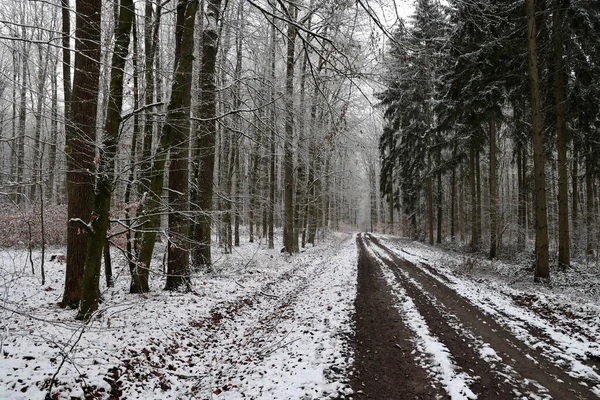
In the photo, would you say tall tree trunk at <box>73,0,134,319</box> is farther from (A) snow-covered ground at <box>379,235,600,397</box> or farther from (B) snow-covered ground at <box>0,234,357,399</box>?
(A) snow-covered ground at <box>379,235,600,397</box>

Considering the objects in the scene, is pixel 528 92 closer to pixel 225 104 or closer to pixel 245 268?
pixel 225 104

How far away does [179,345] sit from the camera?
5.39m

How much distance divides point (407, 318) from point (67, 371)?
5545 mm

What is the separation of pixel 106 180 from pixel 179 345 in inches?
112

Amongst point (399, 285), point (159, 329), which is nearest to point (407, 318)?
point (399, 285)

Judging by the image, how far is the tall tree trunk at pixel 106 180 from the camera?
5105mm

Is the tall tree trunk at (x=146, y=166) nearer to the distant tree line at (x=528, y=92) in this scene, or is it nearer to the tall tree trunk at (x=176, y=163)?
the tall tree trunk at (x=176, y=163)

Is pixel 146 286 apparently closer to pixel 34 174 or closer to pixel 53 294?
pixel 53 294

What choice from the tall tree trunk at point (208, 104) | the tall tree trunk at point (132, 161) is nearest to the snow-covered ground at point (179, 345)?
the tall tree trunk at point (132, 161)

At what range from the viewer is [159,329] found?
569 cm

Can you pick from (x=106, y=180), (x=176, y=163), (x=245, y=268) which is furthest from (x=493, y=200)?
(x=106, y=180)

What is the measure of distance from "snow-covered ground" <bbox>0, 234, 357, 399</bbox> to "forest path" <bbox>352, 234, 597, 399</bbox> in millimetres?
391

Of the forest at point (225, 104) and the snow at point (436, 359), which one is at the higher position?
the forest at point (225, 104)

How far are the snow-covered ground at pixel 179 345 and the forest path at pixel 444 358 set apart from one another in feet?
1.28
